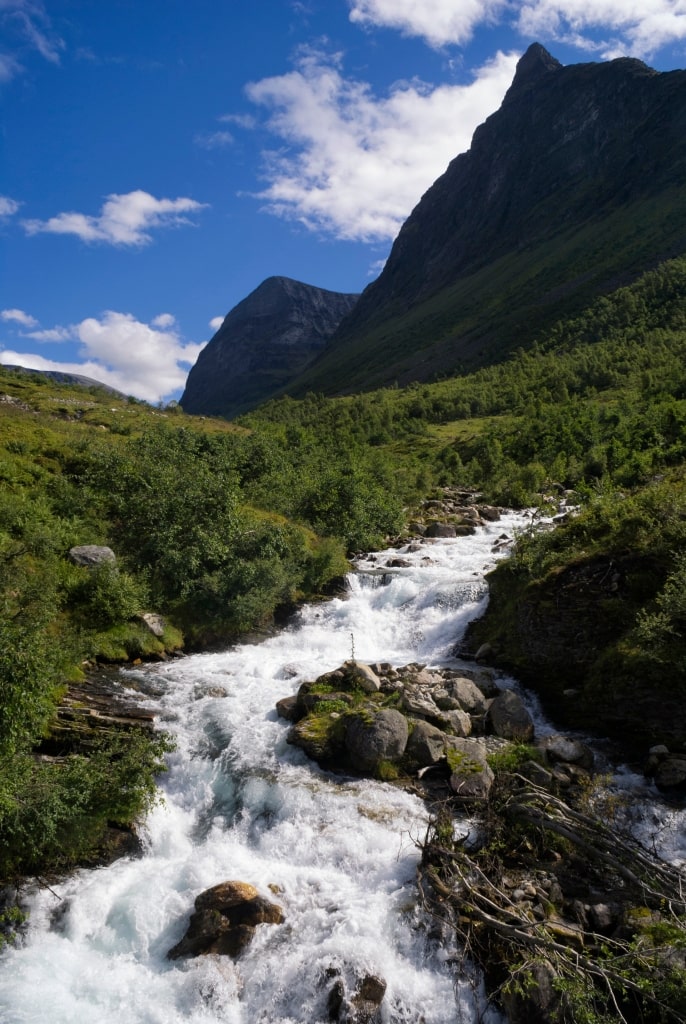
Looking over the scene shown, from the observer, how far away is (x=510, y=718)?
56.6 ft

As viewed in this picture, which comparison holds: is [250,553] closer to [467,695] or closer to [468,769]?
[467,695]

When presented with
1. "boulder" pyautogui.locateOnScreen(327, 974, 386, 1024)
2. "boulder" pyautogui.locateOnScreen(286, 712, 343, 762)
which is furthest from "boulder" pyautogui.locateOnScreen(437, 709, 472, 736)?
"boulder" pyautogui.locateOnScreen(327, 974, 386, 1024)

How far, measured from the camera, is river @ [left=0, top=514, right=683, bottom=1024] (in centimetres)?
985

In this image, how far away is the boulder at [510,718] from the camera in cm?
1692

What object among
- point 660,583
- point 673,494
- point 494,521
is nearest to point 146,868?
point 660,583

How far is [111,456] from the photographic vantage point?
3606 centimetres

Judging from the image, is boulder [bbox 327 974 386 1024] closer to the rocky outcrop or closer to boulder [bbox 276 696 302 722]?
the rocky outcrop

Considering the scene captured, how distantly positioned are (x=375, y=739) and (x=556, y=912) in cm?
621

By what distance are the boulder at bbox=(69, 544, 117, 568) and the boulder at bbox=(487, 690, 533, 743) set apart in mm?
18674

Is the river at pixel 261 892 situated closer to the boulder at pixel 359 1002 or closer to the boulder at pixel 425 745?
the boulder at pixel 359 1002

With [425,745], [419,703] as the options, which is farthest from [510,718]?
[425,745]

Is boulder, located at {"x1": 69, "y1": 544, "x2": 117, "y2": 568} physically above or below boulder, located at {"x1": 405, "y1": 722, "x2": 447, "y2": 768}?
above

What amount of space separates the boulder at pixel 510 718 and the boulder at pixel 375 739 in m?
3.25

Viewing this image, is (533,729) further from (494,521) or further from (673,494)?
(494,521)
